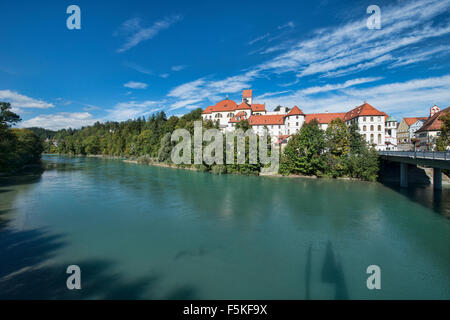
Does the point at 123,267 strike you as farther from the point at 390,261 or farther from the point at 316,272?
the point at 390,261

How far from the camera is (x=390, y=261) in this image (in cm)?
836

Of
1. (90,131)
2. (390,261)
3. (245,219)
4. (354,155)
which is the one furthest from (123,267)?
(90,131)

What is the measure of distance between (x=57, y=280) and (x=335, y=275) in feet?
27.5

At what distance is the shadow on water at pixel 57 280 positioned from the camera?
6.12 metres

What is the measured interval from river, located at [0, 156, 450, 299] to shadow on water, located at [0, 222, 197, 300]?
33 mm

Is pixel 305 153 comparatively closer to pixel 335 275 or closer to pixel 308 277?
pixel 335 275

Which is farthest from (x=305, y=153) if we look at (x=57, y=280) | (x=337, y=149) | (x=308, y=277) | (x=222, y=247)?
(x=57, y=280)

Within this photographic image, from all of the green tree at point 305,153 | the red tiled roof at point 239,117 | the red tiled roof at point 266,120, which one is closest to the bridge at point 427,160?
the green tree at point 305,153

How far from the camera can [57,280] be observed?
6.74 meters

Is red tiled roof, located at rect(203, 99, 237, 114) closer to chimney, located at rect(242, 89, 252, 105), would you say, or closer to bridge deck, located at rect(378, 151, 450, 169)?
chimney, located at rect(242, 89, 252, 105)

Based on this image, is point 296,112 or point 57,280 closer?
point 57,280

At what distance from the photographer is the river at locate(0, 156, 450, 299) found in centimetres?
658

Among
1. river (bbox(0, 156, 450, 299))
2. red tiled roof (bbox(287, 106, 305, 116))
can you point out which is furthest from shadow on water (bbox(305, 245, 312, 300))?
red tiled roof (bbox(287, 106, 305, 116))
